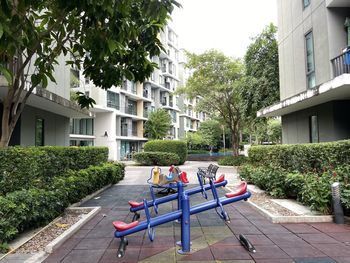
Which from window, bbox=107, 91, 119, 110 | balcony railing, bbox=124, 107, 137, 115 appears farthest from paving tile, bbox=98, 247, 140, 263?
balcony railing, bbox=124, 107, 137, 115

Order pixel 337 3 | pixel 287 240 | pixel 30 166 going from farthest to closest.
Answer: pixel 337 3 < pixel 30 166 < pixel 287 240

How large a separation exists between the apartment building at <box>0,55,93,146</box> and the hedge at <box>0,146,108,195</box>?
2253 mm

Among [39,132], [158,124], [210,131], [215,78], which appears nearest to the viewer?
[39,132]

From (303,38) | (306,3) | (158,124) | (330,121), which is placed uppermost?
(306,3)

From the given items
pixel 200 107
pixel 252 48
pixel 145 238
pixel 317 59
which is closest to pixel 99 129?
pixel 200 107

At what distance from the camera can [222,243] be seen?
5.34m

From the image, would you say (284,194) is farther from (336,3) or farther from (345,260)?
(336,3)

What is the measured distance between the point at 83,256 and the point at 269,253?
9.14ft

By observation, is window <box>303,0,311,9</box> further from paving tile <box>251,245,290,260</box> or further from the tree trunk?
the tree trunk

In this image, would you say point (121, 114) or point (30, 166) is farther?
point (121, 114)

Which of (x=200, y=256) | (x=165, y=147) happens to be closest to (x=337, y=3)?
(x=200, y=256)

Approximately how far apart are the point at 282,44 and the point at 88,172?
12218 millimetres

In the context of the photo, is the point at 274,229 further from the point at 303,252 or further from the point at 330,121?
the point at 330,121

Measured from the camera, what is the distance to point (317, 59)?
13.0m
